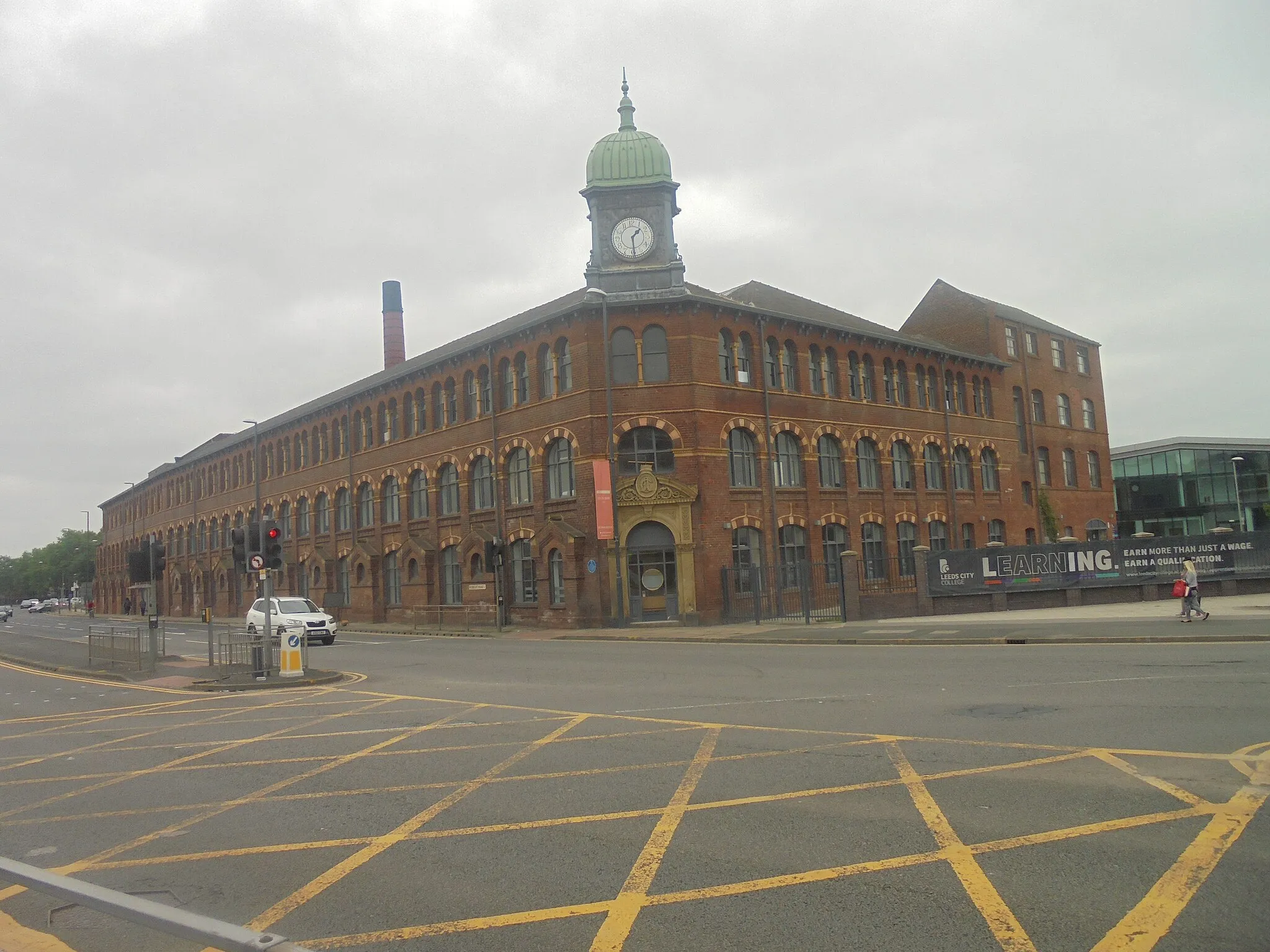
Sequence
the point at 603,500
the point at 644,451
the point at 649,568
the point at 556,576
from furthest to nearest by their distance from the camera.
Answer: the point at 556,576, the point at 644,451, the point at 649,568, the point at 603,500

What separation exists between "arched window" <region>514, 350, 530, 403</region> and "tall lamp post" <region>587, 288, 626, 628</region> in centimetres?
454

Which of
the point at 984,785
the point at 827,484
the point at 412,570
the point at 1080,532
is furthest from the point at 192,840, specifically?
the point at 1080,532

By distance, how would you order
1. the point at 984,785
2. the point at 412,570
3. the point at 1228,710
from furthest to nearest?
the point at 412,570
the point at 1228,710
the point at 984,785

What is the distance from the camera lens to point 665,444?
34.5 metres

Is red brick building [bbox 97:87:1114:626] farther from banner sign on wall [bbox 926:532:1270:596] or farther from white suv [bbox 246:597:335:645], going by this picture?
white suv [bbox 246:597:335:645]

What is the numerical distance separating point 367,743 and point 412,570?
33.5 meters

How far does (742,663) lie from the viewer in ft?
63.0

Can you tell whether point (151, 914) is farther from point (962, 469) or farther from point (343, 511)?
point (343, 511)

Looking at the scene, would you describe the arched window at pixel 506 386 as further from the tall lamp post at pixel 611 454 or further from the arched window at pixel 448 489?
the tall lamp post at pixel 611 454

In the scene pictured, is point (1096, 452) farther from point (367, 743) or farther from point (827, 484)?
point (367, 743)

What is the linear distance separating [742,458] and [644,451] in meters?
3.91

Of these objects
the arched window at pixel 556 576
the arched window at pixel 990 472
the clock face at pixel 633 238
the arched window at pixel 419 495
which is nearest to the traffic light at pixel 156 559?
the arched window at pixel 556 576

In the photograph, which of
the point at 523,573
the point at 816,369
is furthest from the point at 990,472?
the point at 523,573

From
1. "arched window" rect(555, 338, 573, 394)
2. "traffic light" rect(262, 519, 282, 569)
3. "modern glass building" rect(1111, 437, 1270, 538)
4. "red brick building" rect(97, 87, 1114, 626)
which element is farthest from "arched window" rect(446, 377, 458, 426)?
"modern glass building" rect(1111, 437, 1270, 538)
